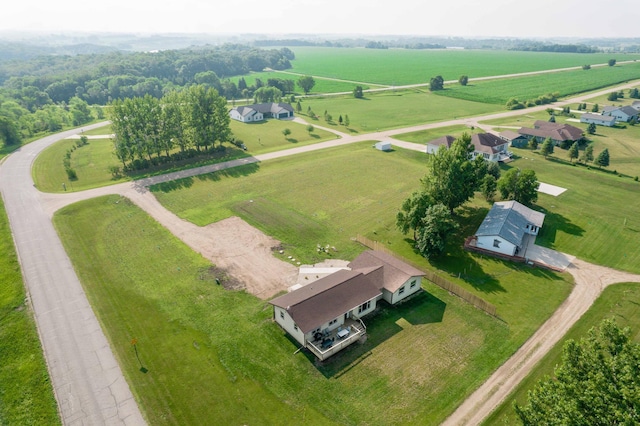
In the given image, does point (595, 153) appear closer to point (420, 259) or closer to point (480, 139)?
point (480, 139)

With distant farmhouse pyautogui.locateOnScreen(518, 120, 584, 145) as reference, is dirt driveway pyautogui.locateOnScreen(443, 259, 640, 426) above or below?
below

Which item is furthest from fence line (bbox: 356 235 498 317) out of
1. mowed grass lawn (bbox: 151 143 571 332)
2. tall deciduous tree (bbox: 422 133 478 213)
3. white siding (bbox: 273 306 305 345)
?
white siding (bbox: 273 306 305 345)

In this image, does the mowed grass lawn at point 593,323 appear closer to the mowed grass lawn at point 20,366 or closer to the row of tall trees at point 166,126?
the mowed grass lawn at point 20,366

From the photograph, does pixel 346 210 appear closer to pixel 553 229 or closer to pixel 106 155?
pixel 553 229

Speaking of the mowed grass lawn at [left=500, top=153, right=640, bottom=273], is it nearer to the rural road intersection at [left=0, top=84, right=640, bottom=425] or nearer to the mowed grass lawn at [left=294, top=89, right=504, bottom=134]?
the rural road intersection at [left=0, top=84, right=640, bottom=425]

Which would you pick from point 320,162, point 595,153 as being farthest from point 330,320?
point 595,153
